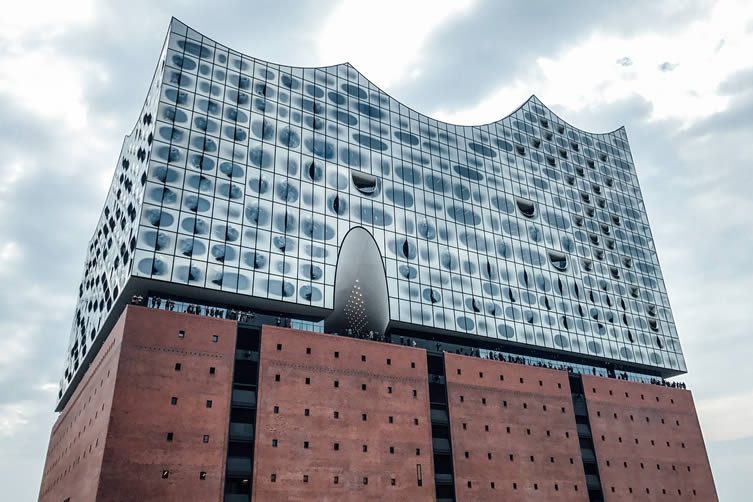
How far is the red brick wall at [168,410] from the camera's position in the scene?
28.1m

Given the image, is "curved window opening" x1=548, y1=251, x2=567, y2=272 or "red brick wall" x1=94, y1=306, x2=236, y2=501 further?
"curved window opening" x1=548, y1=251, x2=567, y2=272

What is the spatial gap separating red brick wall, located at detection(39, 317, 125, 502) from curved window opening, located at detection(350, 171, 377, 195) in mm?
18366

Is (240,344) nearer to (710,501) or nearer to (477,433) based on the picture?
(477,433)

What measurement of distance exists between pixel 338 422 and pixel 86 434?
1369 cm

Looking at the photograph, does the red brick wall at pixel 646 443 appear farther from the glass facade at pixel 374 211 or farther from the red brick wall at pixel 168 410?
the red brick wall at pixel 168 410

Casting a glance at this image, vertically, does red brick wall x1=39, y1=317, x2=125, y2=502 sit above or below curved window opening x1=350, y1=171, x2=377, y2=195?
below

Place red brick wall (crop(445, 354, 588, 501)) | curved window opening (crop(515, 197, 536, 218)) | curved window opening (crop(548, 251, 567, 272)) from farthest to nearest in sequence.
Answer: curved window opening (crop(515, 197, 536, 218))
curved window opening (crop(548, 251, 567, 272))
red brick wall (crop(445, 354, 588, 501))

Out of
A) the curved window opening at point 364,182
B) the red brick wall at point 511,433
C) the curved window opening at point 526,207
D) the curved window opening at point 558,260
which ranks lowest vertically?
the red brick wall at point 511,433

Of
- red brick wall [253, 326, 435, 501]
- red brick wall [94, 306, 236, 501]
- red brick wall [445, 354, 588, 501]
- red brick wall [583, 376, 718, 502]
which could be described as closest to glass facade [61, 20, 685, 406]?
red brick wall [94, 306, 236, 501]

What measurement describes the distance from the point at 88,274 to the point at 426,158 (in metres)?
29.2

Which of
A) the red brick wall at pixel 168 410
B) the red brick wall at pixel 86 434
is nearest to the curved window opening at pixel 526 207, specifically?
the red brick wall at pixel 168 410

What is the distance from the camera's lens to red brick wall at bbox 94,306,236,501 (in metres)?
28.1

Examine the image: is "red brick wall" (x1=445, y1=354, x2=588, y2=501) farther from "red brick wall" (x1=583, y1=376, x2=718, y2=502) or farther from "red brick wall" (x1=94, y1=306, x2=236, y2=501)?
"red brick wall" (x1=94, y1=306, x2=236, y2=501)

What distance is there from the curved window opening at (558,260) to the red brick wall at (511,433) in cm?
1050
